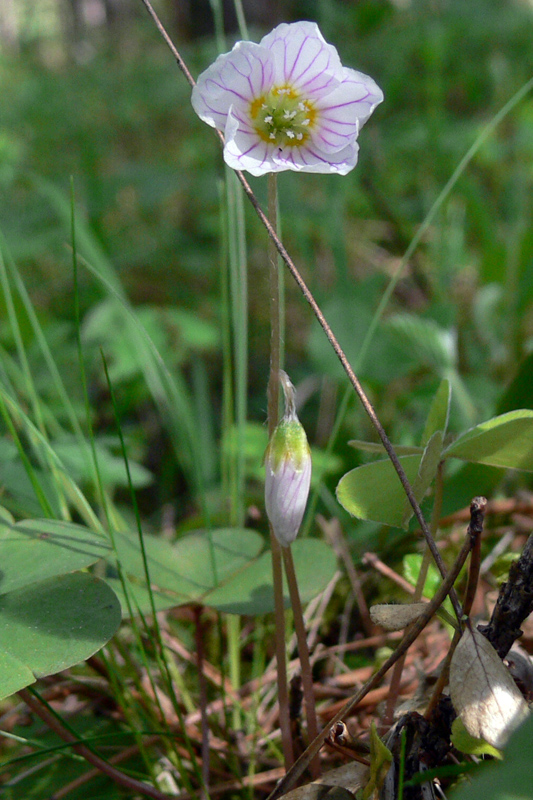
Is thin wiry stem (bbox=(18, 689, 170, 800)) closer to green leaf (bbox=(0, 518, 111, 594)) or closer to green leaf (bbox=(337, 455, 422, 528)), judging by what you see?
green leaf (bbox=(0, 518, 111, 594))

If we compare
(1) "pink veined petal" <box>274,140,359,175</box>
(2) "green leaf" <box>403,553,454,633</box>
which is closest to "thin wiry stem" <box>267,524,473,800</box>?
(2) "green leaf" <box>403,553,454,633</box>

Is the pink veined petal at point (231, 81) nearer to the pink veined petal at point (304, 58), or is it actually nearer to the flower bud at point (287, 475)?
the pink veined petal at point (304, 58)

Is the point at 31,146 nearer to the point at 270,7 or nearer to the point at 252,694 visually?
the point at 270,7

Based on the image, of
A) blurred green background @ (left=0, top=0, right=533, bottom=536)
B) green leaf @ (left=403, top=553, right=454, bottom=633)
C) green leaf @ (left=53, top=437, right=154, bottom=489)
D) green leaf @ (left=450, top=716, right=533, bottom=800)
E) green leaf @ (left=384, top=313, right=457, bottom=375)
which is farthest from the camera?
blurred green background @ (left=0, top=0, right=533, bottom=536)

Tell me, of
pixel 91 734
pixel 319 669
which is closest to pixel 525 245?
pixel 319 669

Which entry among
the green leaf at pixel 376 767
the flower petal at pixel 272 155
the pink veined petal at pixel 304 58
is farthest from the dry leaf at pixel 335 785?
the pink veined petal at pixel 304 58
